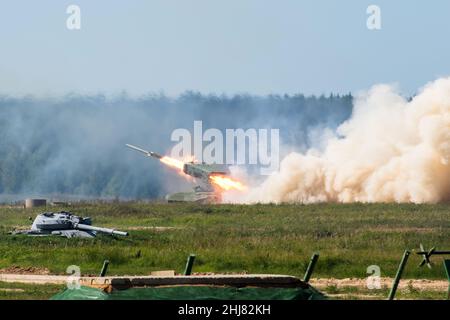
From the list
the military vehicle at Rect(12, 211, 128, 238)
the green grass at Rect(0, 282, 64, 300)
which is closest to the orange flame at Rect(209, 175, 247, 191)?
the military vehicle at Rect(12, 211, 128, 238)

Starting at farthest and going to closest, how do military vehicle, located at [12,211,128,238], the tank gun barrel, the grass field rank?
military vehicle, located at [12,211,128,238] → the tank gun barrel → the grass field

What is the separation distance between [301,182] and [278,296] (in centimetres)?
5557

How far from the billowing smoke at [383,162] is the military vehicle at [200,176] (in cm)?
330

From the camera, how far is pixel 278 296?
76.0 ft

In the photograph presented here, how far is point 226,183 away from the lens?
8456 centimetres

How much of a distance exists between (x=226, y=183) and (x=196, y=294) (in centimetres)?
6123

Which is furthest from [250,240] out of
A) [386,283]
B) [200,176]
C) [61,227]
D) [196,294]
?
[200,176]

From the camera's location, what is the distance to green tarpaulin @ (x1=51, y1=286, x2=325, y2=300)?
23.1 m

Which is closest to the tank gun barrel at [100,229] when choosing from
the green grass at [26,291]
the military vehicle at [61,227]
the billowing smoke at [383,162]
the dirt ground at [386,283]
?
the military vehicle at [61,227]

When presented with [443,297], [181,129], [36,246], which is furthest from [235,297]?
[181,129]

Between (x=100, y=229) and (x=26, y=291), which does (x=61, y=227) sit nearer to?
(x=100, y=229)

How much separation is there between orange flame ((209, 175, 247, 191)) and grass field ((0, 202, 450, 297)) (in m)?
9.47

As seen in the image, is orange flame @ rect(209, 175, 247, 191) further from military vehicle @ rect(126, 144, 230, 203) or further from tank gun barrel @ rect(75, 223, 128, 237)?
tank gun barrel @ rect(75, 223, 128, 237)

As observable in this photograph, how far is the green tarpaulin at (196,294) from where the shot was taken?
75.8 feet
